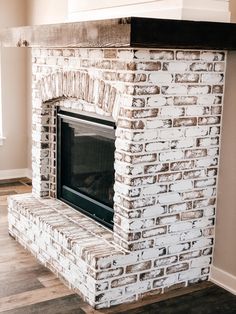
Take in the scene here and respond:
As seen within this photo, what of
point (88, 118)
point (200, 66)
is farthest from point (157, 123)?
point (88, 118)

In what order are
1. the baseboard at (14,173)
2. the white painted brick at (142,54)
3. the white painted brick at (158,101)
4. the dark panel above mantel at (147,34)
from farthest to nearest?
the baseboard at (14,173) → the white painted brick at (158,101) → the white painted brick at (142,54) → the dark panel above mantel at (147,34)

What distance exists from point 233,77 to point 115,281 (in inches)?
54.3

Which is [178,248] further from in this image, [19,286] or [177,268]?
[19,286]

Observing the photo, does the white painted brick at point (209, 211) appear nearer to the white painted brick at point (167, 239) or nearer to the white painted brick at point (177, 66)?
the white painted brick at point (167, 239)

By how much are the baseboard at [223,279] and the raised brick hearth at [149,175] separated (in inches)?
2.1

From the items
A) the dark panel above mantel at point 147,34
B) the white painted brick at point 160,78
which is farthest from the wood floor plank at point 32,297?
the dark panel above mantel at point 147,34

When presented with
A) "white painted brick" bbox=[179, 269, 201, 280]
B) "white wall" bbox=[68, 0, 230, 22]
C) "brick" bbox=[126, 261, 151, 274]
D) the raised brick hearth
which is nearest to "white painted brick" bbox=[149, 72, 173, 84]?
the raised brick hearth

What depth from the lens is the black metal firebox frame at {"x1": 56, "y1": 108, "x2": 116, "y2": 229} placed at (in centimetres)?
332

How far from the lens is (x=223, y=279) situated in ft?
10.4

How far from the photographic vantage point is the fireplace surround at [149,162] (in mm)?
2766

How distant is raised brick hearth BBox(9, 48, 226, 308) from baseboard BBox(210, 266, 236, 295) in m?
0.05

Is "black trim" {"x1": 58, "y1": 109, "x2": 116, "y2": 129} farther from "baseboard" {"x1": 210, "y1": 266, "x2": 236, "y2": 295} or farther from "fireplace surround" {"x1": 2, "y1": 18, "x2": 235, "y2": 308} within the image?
"baseboard" {"x1": 210, "y1": 266, "x2": 236, "y2": 295}

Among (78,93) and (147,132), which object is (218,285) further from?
(78,93)

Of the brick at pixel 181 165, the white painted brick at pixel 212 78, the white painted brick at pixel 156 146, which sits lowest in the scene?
the brick at pixel 181 165
